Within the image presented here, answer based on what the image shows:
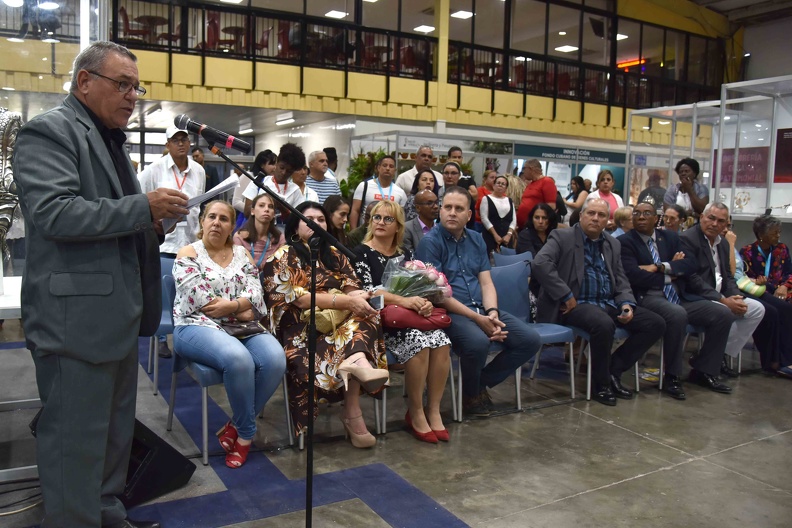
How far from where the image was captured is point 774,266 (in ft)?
19.7

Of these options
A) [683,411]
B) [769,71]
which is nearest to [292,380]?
[683,411]

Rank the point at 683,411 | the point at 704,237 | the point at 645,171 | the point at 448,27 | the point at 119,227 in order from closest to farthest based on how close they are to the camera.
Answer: the point at 119,227 < the point at 683,411 < the point at 704,237 < the point at 645,171 < the point at 448,27

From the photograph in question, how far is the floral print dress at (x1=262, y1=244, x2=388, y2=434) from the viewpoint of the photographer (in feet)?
11.5

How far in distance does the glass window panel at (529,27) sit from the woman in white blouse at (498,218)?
363 inches

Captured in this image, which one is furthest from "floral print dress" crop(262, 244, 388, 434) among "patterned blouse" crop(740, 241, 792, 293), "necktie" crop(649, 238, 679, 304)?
"patterned blouse" crop(740, 241, 792, 293)

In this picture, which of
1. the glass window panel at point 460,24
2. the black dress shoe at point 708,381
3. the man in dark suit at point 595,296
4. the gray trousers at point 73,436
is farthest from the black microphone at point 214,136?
the glass window panel at point 460,24

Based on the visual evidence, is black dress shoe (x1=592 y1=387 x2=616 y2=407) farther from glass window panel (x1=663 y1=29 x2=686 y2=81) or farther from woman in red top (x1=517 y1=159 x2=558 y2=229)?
glass window panel (x1=663 y1=29 x2=686 y2=81)

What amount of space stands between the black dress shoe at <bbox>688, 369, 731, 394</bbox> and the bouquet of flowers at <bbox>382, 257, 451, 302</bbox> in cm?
251

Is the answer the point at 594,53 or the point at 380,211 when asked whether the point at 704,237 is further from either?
the point at 594,53

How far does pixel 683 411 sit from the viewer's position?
4535mm

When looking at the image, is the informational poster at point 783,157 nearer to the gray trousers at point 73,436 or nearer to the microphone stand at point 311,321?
the microphone stand at point 311,321

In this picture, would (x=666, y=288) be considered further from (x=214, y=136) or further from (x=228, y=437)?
(x=214, y=136)

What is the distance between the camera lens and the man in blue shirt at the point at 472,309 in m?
4.10

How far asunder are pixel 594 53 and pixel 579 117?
177cm
